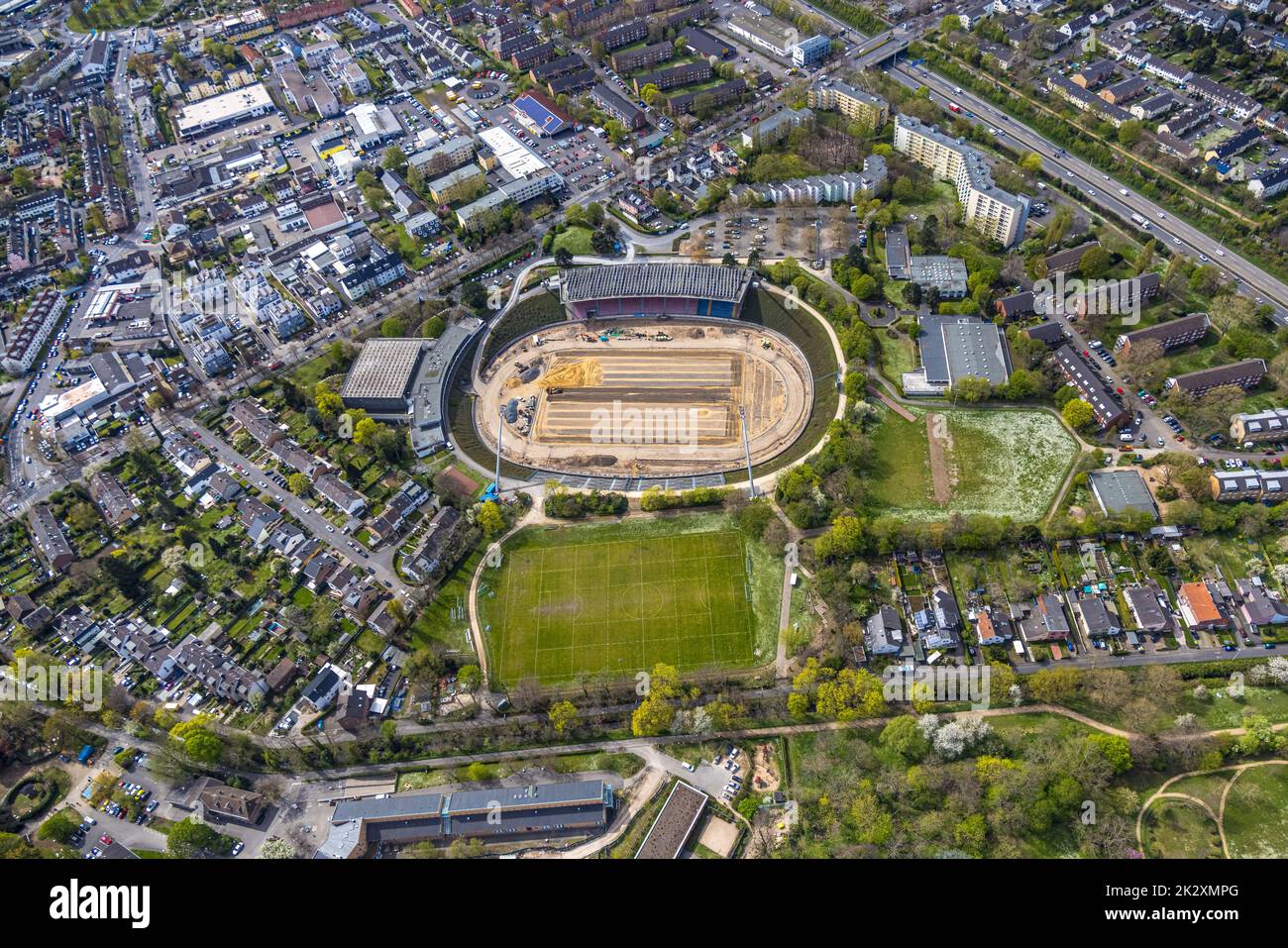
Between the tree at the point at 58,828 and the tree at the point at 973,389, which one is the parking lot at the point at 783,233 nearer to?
the tree at the point at 973,389

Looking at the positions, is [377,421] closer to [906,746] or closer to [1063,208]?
[906,746]

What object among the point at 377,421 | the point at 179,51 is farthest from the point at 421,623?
the point at 179,51

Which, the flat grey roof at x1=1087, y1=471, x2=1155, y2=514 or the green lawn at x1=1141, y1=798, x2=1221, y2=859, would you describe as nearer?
the green lawn at x1=1141, y1=798, x2=1221, y2=859

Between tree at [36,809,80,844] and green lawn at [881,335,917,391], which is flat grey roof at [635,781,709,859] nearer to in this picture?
tree at [36,809,80,844]

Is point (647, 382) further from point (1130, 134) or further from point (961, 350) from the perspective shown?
point (1130, 134)

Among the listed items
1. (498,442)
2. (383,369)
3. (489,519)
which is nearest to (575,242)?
(383,369)

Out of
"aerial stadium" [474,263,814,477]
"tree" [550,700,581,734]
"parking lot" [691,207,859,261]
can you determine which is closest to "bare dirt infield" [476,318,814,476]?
"aerial stadium" [474,263,814,477]
